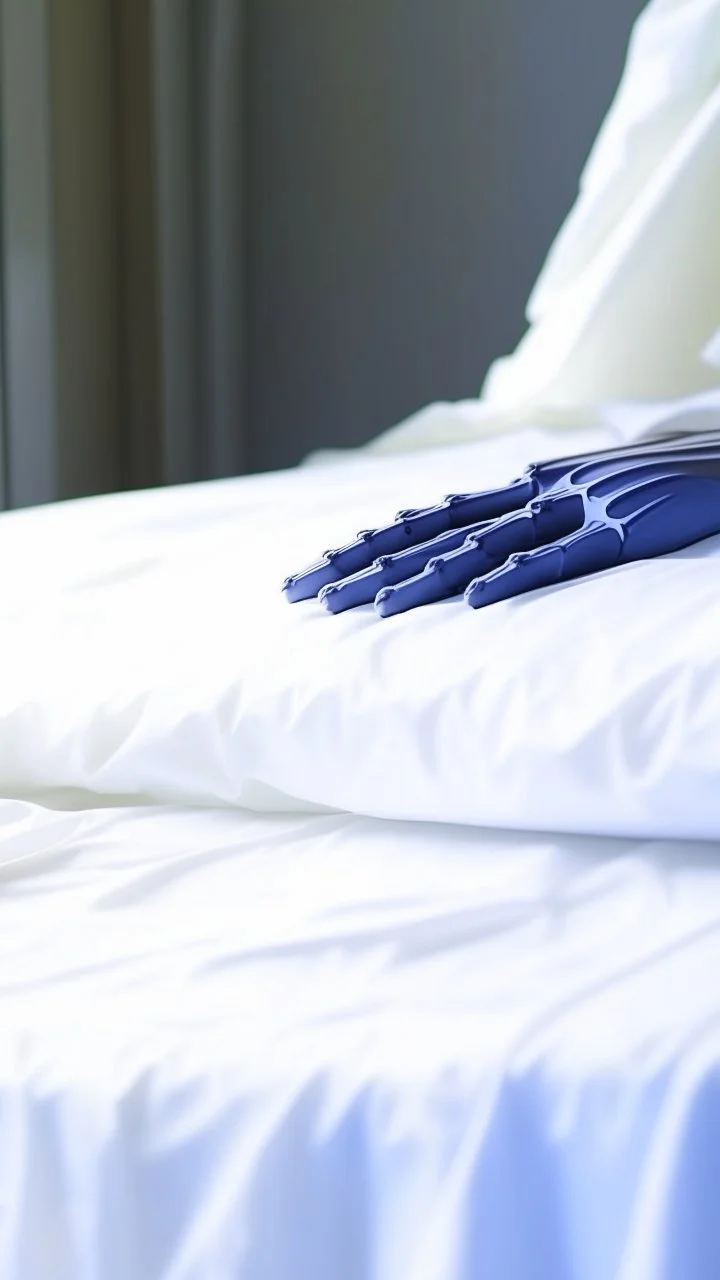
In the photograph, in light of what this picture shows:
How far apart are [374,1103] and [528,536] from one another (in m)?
0.33

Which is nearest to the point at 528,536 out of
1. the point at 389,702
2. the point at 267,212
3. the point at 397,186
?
the point at 389,702

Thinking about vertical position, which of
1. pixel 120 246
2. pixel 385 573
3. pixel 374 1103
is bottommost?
pixel 374 1103

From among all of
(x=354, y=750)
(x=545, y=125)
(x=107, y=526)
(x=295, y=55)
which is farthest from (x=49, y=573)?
(x=295, y=55)

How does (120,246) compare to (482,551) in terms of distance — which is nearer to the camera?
(482,551)

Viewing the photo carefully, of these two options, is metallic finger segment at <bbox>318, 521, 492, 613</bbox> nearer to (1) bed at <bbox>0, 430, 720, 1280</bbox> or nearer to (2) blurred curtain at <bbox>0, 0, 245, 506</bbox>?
(1) bed at <bbox>0, 430, 720, 1280</bbox>

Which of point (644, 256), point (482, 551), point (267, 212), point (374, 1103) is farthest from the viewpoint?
point (267, 212)

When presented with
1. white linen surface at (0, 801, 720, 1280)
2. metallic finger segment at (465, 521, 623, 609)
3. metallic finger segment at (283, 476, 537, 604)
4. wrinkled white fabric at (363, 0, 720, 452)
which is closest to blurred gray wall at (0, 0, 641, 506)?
wrinkled white fabric at (363, 0, 720, 452)

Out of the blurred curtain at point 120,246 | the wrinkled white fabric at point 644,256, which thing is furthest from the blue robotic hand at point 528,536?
the blurred curtain at point 120,246

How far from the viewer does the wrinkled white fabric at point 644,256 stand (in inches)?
53.7

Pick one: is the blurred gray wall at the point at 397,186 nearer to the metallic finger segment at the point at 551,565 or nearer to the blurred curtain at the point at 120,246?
the blurred curtain at the point at 120,246

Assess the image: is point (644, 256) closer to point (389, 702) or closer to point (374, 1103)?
point (389, 702)

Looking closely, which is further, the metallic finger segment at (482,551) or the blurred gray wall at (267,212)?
the blurred gray wall at (267,212)

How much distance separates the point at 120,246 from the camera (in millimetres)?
2260

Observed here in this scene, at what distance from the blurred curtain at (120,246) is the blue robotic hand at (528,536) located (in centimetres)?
149
